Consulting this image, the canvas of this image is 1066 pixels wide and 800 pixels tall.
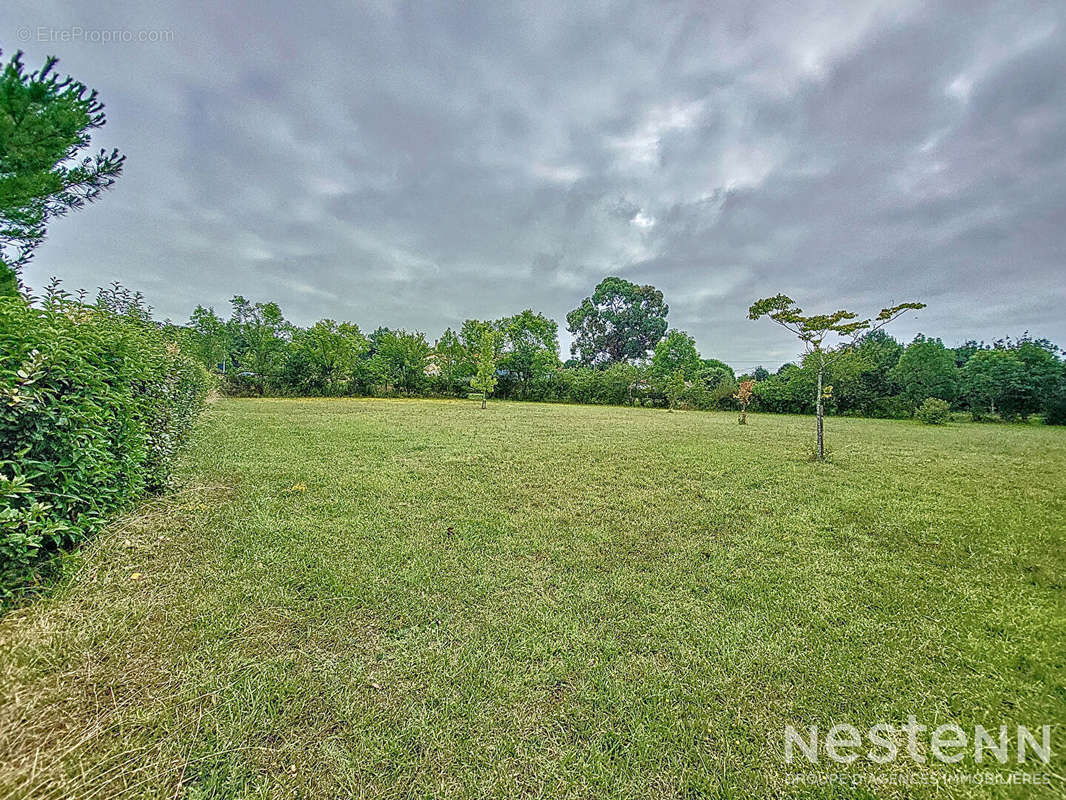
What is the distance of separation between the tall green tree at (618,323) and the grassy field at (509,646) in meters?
32.8

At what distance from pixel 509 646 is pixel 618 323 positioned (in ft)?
119

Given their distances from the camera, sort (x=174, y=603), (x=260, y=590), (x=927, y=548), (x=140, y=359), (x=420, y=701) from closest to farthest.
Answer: (x=420, y=701), (x=174, y=603), (x=260, y=590), (x=140, y=359), (x=927, y=548)

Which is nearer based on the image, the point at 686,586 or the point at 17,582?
the point at 17,582

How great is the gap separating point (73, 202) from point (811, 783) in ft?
33.5

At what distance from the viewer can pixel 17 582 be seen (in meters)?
1.83

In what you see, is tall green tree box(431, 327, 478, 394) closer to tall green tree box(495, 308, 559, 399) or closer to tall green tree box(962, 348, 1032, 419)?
tall green tree box(495, 308, 559, 399)

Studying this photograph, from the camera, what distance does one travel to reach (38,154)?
17.1 ft

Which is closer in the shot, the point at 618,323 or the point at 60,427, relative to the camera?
the point at 60,427

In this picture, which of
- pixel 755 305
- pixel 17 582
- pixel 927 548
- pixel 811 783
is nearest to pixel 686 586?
pixel 811 783

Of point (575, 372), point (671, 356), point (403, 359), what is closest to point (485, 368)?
point (403, 359)

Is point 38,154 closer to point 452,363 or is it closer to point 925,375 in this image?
point 452,363

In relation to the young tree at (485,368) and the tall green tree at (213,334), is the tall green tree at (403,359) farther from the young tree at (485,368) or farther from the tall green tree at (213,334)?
the tall green tree at (213,334)

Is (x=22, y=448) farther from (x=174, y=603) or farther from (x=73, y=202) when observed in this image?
(x=73, y=202)

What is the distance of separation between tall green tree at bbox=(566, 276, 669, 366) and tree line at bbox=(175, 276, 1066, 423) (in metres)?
1.81
